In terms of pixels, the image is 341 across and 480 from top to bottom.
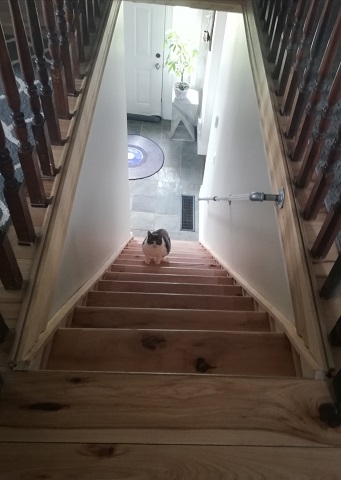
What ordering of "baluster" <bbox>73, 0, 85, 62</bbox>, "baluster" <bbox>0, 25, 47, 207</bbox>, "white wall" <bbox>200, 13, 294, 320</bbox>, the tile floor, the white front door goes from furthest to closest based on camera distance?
the tile floor < the white front door < "white wall" <bbox>200, 13, 294, 320</bbox> < "baluster" <bbox>73, 0, 85, 62</bbox> < "baluster" <bbox>0, 25, 47, 207</bbox>

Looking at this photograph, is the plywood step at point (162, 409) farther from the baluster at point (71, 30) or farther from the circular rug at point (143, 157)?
the circular rug at point (143, 157)

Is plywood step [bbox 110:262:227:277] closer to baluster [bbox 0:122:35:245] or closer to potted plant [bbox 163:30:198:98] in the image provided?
baluster [bbox 0:122:35:245]

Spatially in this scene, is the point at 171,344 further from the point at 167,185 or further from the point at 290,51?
the point at 167,185

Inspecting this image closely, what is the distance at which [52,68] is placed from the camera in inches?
53.3

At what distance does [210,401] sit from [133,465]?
0.76 feet

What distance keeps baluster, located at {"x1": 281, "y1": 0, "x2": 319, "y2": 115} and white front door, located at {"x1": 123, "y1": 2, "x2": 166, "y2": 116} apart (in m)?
4.16

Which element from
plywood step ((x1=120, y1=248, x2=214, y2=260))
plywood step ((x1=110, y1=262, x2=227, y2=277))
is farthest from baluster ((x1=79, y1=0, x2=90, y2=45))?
plywood step ((x1=120, y1=248, x2=214, y2=260))

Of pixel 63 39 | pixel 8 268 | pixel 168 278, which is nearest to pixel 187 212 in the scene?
pixel 168 278

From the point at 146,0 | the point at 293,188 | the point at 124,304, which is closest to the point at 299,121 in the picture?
the point at 293,188

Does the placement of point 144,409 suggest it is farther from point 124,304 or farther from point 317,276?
point 124,304

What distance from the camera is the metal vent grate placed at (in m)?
5.41

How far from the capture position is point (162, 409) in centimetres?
91

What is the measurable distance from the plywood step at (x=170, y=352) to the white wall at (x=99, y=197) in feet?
0.77

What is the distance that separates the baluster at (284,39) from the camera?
1.68 metres
